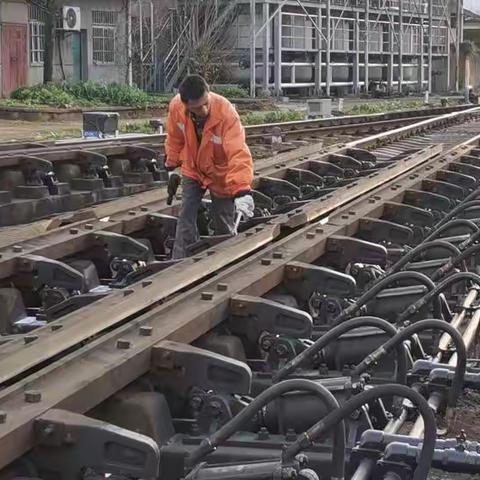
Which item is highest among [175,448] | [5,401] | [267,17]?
[267,17]

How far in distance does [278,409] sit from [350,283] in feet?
5.12

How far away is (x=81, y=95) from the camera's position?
3269 cm

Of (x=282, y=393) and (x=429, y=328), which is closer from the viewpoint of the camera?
(x=282, y=393)

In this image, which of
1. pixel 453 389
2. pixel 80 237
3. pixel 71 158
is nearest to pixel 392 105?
pixel 71 158

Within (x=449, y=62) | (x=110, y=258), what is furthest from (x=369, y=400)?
(x=449, y=62)

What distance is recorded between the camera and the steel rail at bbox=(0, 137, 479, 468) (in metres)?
3.68

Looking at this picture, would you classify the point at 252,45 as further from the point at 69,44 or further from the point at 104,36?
the point at 69,44

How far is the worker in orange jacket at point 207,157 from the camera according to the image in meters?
7.43

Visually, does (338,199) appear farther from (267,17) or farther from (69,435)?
(267,17)

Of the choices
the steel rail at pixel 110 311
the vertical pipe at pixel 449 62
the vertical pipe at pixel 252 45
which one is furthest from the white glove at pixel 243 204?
the vertical pipe at pixel 449 62

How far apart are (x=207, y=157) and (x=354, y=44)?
127 feet

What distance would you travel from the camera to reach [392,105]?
33781 mm

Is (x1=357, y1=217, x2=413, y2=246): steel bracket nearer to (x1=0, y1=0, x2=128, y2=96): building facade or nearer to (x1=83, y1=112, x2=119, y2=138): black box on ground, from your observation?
(x1=83, y1=112, x2=119, y2=138): black box on ground

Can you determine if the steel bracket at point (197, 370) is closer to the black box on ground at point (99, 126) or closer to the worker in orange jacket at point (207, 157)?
the worker in orange jacket at point (207, 157)
